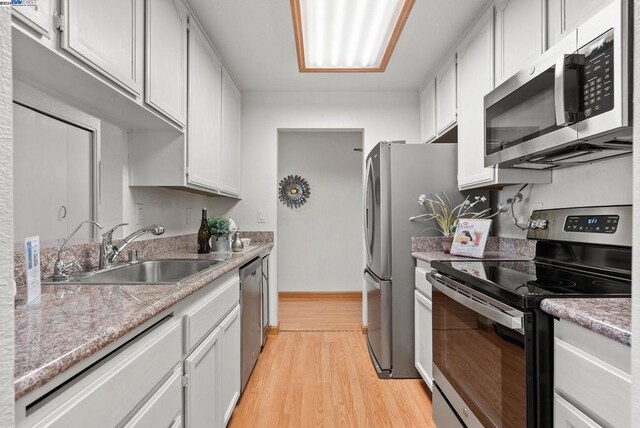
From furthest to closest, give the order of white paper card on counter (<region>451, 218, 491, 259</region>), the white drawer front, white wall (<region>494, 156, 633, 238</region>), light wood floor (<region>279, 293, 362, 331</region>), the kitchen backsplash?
light wood floor (<region>279, 293, 362, 331</region>) < white paper card on counter (<region>451, 218, 491, 259</region>) < white wall (<region>494, 156, 633, 238</region>) < the kitchen backsplash < the white drawer front

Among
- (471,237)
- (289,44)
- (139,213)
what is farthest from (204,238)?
(471,237)

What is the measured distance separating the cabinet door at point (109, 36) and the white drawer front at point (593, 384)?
1612mm

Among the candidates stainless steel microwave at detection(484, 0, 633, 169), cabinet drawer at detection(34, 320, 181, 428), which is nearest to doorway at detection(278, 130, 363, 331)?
stainless steel microwave at detection(484, 0, 633, 169)

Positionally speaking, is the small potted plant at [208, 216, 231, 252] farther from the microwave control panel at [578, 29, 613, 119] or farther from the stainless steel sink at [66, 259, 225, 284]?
the microwave control panel at [578, 29, 613, 119]

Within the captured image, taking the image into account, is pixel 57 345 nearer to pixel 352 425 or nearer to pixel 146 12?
pixel 146 12

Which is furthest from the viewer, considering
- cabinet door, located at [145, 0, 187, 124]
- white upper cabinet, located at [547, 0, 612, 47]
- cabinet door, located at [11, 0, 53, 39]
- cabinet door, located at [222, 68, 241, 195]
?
cabinet door, located at [222, 68, 241, 195]

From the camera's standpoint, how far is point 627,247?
1.18 meters

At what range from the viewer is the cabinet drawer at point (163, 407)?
80 cm

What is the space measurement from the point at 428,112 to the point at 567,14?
158 cm

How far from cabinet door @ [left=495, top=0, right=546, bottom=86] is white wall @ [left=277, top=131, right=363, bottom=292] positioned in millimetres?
2789

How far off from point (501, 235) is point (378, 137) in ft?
4.75

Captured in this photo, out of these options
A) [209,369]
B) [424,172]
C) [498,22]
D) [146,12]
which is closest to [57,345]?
[209,369]

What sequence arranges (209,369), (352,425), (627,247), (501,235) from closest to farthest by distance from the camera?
(627,247) → (209,369) → (352,425) → (501,235)

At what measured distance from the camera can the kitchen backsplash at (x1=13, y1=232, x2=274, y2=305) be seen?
3.39 feet
